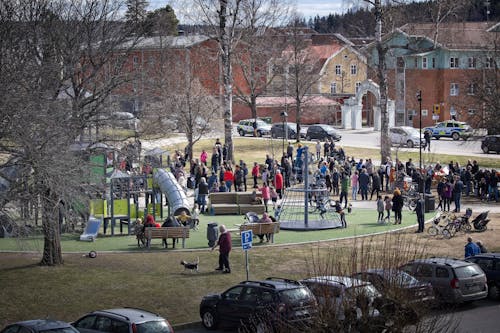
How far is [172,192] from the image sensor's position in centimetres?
3616

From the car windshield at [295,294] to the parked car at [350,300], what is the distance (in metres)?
4.10

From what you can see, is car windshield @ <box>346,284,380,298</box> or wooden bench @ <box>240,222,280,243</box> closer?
car windshield @ <box>346,284,380,298</box>

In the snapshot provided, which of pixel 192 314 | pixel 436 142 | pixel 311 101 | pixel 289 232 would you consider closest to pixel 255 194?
pixel 289 232

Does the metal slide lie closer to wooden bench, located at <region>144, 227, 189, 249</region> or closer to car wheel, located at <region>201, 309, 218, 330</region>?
wooden bench, located at <region>144, 227, 189, 249</region>

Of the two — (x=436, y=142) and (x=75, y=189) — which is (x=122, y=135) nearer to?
(x=75, y=189)

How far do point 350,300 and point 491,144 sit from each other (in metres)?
48.5

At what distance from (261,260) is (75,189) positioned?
22.0ft

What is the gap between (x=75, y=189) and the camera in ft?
79.3

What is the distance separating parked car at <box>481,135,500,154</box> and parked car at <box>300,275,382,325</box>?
156 ft

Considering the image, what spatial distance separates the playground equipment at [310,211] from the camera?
33781 mm

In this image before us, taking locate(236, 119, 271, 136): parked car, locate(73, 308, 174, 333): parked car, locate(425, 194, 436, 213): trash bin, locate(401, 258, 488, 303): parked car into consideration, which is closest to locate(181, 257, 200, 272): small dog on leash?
locate(401, 258, 488, 303): parked car

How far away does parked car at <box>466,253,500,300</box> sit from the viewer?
24.1 meters

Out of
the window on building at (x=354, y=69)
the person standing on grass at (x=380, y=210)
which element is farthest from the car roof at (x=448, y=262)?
the window on building at (x=354, y=69)

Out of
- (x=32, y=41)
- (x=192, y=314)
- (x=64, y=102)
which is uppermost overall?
(x=32, y=41)
